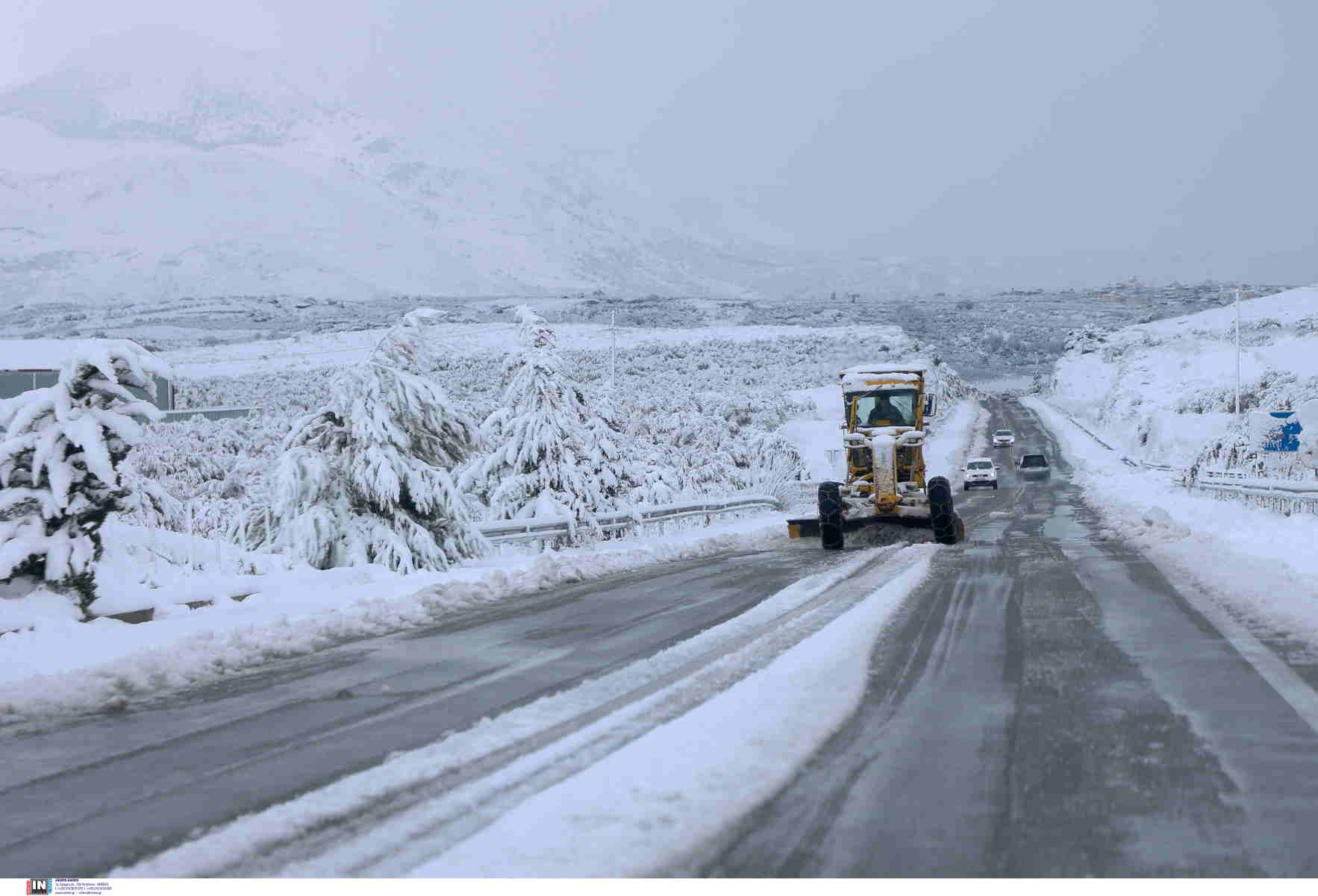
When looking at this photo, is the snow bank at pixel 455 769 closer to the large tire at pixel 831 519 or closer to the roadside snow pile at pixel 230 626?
the roadside snow pile at pixel 230 626

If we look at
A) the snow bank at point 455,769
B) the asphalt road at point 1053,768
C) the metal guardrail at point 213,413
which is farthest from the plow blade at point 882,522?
the metal guardrail at point 213,413

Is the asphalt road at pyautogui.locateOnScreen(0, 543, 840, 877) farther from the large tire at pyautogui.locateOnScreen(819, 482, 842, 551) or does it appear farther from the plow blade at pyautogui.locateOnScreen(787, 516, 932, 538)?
the plow blade at pyautogui.locateOnScreen(787, 516, 932, 538)

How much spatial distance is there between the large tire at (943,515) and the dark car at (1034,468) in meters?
33.7

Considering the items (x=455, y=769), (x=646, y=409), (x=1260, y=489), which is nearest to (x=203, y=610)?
(x=455, y=769)

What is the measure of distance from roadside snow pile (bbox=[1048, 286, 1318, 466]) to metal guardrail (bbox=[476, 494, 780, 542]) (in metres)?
13.5

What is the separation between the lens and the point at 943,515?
60.4ft

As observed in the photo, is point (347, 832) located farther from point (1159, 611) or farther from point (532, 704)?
point (1159, 611)

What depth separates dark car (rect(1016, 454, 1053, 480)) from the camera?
5019cm

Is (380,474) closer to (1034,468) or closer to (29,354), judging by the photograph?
(1034,468)

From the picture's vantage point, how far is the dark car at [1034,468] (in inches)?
1976

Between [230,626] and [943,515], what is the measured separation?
1254cm

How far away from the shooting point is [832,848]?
373cm

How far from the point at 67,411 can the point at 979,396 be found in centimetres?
9941
